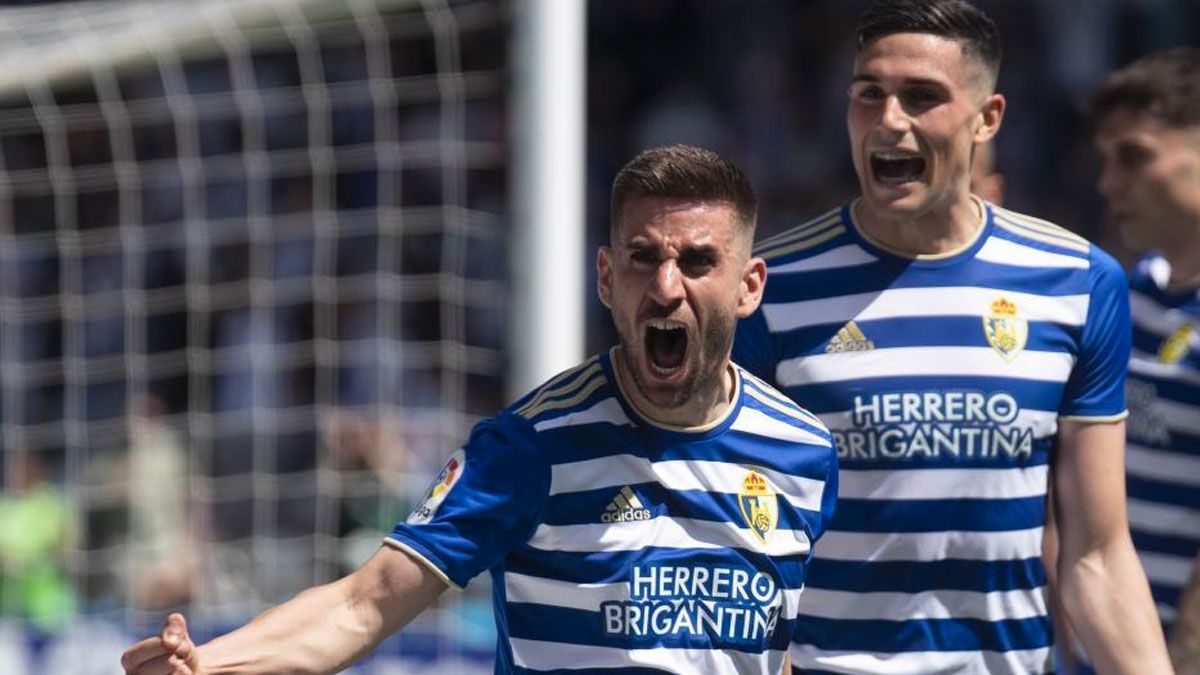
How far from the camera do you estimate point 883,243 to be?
4.01m

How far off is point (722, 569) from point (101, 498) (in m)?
6.15

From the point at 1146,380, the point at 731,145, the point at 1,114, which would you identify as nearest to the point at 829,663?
the point at 1146,380

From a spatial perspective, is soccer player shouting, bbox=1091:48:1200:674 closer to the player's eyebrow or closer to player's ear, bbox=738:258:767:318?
the player's eyebrow

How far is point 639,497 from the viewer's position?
339cm

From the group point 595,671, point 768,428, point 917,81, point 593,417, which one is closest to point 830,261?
point 917,81

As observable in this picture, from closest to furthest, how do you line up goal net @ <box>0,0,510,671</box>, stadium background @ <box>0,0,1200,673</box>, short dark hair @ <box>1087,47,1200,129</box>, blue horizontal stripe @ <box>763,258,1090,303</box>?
blue horizontal stripe @ <box>763,258,1090,303</box>, short dark hair @ <box>1087,47,1200,129</box>, stadium background @ <box>0,0,1200,673</box>, goal net @ <box>0,0,510,671</box>

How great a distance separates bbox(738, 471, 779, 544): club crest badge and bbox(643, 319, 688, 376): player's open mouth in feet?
0.82

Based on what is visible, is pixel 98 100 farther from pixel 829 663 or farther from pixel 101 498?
pixel 829 663

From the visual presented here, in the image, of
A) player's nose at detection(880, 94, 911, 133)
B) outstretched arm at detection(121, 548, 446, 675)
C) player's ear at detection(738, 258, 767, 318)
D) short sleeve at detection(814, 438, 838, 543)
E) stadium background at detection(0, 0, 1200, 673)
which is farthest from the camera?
stadium background at detection(0, 0, 1200, 673)

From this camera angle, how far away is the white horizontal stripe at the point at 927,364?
3896 mm

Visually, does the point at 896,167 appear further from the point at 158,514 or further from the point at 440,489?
the point at 158,514

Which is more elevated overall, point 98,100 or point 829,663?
point 98,100

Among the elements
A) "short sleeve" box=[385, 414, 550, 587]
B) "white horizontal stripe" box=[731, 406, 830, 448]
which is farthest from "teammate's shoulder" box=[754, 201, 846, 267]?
"short sleeve" box=[385, 414, 550, 587]

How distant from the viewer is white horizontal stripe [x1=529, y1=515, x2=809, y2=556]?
11.0 feet
